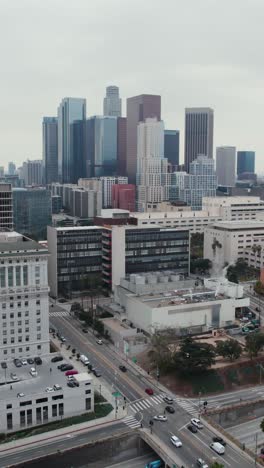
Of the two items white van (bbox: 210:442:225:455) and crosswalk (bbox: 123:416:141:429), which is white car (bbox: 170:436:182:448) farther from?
crosswalk (bbox: 123:416:141:429)

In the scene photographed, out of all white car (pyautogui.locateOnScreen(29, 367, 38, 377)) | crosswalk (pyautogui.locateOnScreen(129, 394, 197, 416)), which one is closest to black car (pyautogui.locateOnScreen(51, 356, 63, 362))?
white car (pyautogui.locateOnScreen(29, 367, 38, 377))

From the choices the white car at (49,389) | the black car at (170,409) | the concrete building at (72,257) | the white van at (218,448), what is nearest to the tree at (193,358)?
the black car at (170,409)

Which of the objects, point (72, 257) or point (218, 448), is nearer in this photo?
point (218, 448)

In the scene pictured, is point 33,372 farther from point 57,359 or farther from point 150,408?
point 150,408

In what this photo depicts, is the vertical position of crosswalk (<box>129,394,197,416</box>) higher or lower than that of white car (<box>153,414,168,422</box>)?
lower

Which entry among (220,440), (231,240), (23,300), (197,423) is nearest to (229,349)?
(197,423)

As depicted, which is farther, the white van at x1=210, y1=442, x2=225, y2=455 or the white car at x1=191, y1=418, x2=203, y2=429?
the white car at x1=191, y1=418, x2=203, y2=429
